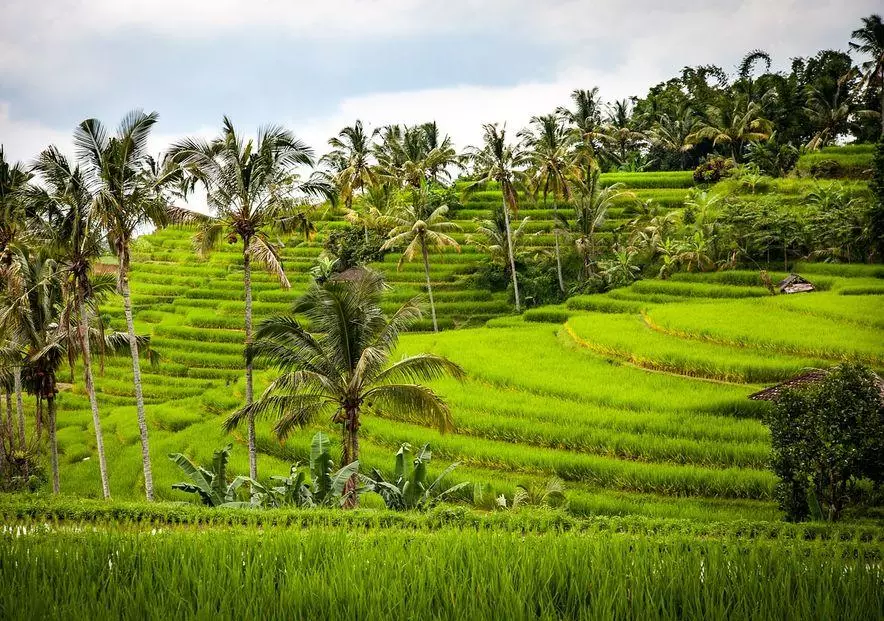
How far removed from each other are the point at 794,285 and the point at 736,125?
18.5 meters

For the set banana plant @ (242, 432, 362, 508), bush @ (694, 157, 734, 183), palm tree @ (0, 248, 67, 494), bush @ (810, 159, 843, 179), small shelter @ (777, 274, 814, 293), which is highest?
bush @ (694, 157, 734, 183)

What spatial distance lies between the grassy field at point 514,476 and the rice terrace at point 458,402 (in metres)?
0.05

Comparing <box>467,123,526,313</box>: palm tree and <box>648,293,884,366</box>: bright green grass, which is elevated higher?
<box>467,123,526,313</box>: palm tree

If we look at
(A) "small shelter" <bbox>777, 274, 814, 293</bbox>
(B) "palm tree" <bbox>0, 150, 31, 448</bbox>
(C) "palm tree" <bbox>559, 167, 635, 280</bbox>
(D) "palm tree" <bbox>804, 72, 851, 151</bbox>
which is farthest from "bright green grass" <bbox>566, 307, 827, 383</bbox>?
(D) "palm tree" <bbox>804, 72, 851, 151</bbox>

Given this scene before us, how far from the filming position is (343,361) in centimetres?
1098

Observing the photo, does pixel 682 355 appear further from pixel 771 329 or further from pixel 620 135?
pixel 620 135

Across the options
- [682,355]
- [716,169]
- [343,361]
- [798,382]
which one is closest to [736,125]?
[716,169]

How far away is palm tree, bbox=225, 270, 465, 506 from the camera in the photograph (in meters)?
10.5

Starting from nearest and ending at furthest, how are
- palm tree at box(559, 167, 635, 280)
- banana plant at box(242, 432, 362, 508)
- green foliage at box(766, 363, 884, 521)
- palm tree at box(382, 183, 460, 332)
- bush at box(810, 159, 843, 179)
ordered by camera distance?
green foliage at box(766, 363, 884, 521)
banana plant at box(242, 432, 362, 508)
palm tree at box(382, 183, 460, 332)
palm tree at box(559, 167, 635, 280)
bush at box(810, 159, 843, 179)

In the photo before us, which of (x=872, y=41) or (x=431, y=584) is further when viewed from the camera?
(x=872, y=41)

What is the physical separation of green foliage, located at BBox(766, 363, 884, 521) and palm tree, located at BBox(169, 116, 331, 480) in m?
8.97

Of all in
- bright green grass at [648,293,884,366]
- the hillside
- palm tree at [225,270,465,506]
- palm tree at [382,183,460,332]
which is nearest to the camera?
palm tree at [225,270,465,506]

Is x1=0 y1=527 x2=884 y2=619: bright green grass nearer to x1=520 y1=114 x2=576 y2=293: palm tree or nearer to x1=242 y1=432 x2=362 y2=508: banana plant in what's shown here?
x1=242 y1=432 x2=362 y2=508: banana plant

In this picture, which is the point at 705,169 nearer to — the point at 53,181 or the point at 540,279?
the point at 540,279
